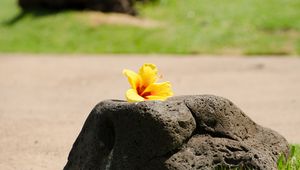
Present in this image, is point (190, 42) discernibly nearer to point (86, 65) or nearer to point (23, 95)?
point (86, 65)

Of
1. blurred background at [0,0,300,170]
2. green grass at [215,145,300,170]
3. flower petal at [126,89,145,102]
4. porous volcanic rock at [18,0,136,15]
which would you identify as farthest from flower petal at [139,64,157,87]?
porous volcanic rock at [18,0,136,15]

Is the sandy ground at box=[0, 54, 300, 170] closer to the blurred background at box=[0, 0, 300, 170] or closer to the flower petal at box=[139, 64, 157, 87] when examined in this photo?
the blurred background at box=[0, 0, 300, 170]

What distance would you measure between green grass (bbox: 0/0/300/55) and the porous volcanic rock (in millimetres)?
444

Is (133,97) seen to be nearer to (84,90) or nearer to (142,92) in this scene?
(142,92)

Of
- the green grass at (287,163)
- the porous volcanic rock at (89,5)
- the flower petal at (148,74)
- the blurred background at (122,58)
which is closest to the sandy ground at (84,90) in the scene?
the blurred background at (122,58)

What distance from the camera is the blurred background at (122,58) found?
8.70 metres

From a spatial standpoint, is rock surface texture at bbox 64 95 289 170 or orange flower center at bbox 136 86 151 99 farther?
orange flower center at bbox 136 86 151 99

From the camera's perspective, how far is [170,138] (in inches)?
179

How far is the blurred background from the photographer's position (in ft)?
28.6

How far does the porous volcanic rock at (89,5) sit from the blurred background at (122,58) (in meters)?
0.03

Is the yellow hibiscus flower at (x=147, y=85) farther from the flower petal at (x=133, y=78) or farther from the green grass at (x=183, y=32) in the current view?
the green grass at (x=183, y=32)

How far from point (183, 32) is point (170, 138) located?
44.9ft

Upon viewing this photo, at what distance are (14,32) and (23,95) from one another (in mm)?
7727

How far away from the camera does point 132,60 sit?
A: 15.5m
